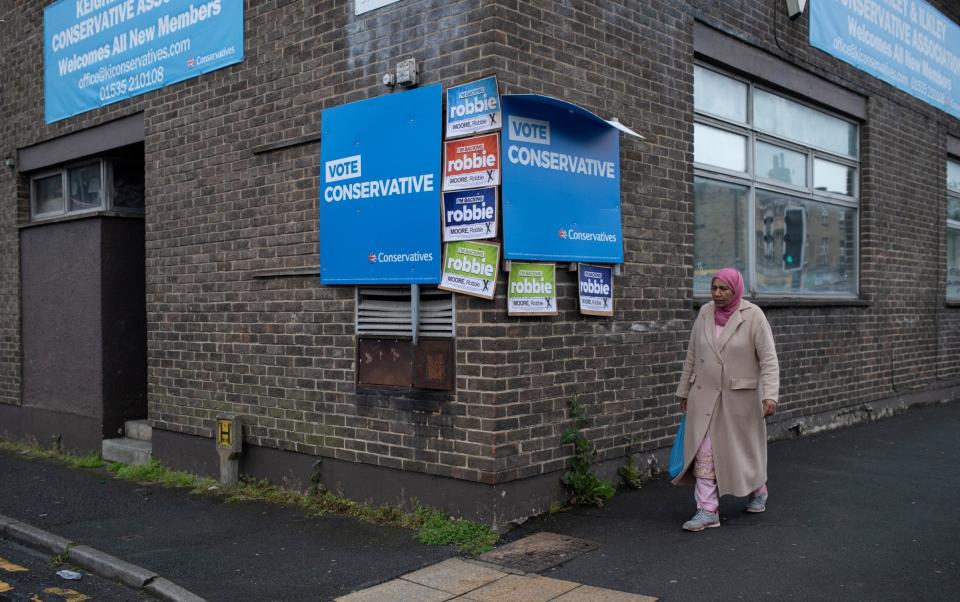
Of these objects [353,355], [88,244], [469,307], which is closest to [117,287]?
[88,244]

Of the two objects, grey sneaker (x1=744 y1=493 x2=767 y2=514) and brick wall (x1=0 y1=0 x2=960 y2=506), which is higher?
brick wall (x1=0 y1=0 x2=960 y2=506)

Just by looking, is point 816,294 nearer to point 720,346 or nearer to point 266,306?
point 720,346

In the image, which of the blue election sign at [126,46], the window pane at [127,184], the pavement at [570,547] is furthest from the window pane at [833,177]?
the window pane at [127,184]

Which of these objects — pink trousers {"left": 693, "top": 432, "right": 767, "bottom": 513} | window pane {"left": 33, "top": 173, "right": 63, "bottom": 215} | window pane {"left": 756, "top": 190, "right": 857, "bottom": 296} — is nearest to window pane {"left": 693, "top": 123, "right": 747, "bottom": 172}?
window pane {"left": 756, "top": 190, "right": 857, "bottom": 296}

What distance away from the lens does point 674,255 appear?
7.52 metres

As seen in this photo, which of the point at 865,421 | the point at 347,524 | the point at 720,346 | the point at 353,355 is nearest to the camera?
the point at 720,346

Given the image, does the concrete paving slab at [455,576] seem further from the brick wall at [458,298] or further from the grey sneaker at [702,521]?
the grey sneaker at [702,521]

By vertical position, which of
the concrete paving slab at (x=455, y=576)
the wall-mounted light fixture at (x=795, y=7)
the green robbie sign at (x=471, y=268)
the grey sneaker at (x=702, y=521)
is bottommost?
the concrete paving slab at (x=455, y=576)

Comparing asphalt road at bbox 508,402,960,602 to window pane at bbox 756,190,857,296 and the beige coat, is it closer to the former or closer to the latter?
the beige coat

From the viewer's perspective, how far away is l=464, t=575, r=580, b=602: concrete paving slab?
186 inches

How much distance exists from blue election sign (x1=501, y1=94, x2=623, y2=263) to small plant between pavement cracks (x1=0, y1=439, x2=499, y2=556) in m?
1.93

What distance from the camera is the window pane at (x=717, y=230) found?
8.17 metres

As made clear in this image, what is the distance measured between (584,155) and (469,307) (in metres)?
1.54

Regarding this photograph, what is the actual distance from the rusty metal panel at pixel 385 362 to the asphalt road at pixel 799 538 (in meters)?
A: 1.44
